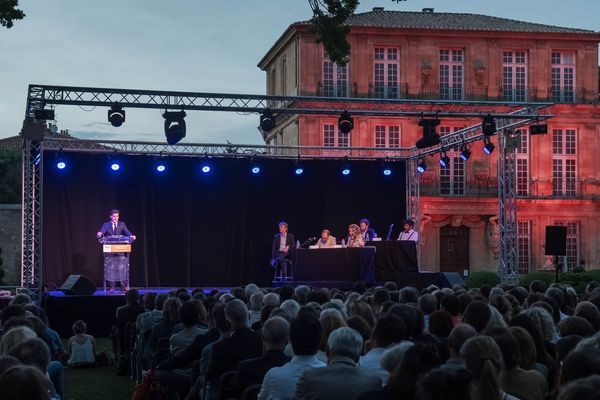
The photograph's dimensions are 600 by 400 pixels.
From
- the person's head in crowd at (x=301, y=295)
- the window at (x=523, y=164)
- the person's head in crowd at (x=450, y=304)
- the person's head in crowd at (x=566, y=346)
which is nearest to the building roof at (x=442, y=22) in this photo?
the window at (x=523, y=164)

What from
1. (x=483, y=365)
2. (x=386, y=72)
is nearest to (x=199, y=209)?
(x=386, y=72)

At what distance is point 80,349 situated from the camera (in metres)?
15.6

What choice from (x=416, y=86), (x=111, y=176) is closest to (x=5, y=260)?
(x=111, y=176)

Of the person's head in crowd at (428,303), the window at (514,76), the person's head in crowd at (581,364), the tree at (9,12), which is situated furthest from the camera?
the window at (514,76)

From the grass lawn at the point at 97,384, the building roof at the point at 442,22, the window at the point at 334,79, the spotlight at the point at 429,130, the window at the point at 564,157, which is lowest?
the grass lawn at the point at 97,384

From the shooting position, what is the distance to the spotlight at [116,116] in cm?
1930

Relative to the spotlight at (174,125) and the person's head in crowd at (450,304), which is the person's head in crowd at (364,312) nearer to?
the person's head in crowd at (450,304)

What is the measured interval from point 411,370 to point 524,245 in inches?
1683

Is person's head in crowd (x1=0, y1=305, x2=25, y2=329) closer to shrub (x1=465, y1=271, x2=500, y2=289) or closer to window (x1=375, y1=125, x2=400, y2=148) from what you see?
shrub (x1=465, y1=271, x2=500, y2=289)

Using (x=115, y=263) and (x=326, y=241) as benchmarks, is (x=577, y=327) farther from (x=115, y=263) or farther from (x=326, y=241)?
(x=115, y=263)

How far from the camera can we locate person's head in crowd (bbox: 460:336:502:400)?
455 cm

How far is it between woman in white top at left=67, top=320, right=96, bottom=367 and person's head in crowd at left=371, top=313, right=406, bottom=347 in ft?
32.4

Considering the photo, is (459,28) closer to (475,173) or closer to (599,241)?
(475,173)

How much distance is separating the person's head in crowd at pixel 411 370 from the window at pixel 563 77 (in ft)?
145
